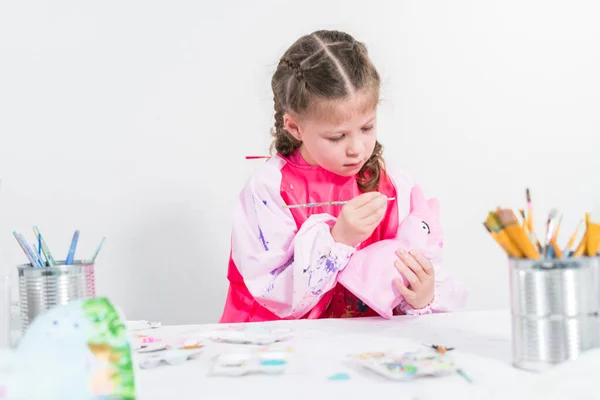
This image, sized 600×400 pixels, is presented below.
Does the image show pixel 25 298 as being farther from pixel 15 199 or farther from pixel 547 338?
pixel 15 199

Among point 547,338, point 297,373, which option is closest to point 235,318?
point 297,373

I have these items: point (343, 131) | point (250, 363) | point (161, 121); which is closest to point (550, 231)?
point (250, 363)

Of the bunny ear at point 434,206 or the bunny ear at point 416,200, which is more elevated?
the bunny ear at point 416,200

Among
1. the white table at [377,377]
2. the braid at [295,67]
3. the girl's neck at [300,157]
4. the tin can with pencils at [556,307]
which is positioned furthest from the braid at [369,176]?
the tin can with pencils at [556,307]

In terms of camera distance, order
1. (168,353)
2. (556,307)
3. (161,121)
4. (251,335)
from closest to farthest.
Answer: (556,307) → (168,353) → (251,335) → (161,121)

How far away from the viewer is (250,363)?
0.85 meters

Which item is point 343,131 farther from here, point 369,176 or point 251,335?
point 251,335

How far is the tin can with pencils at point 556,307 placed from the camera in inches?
30.2

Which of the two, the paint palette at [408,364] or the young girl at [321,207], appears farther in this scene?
the young girl at [321,207]

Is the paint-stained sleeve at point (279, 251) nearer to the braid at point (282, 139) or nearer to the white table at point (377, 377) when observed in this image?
the braid at point (282, 139)

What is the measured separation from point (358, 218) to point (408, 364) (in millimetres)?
461

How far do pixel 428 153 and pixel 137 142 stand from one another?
2.54 ft

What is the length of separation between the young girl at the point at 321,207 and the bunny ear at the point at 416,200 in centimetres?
5

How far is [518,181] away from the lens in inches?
85.1
